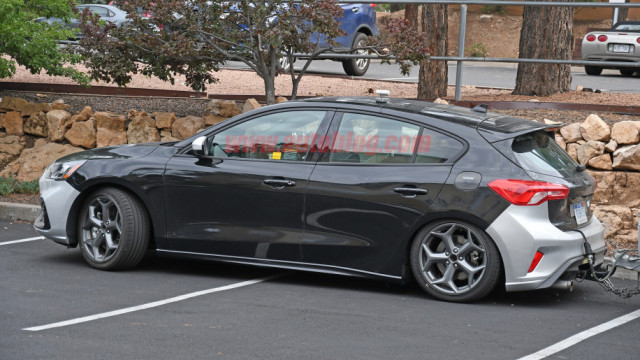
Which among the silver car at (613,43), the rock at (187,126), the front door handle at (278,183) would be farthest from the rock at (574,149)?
the silver car at (613,43)

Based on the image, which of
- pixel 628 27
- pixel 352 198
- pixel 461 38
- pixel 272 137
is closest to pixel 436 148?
pixel 352 198

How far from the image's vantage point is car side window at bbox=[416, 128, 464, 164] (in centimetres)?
714

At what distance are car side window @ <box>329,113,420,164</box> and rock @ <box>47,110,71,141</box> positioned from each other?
6.05 m

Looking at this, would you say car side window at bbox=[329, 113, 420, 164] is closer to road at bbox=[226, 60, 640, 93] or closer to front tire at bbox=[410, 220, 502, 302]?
front tire at bbox=[410, 220, 502, 302]

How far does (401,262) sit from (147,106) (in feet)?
21.8

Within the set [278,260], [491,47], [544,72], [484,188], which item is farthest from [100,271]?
[491,47]

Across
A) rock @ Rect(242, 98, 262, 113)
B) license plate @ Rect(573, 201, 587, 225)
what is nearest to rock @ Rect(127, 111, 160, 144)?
rock @ Rect(242, 98, 262, 113)

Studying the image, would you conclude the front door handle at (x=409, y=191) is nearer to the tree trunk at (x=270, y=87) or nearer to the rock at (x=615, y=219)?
the rock at (x=615, y=219)

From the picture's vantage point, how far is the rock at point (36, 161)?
12352 mm

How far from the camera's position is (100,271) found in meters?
7.96

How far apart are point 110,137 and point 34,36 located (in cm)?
159

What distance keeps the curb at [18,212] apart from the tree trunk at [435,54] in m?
5.61

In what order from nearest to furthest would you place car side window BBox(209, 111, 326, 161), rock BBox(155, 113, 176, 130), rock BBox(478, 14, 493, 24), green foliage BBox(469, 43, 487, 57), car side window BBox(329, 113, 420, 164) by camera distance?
car side window BBox(329, 113, 420, 164), car side window BBox(209, 111, 326, 161), rock BBox(155, 113, 176, 130), green foliage BBox(469, 43, 487, 57), rock BBox(478, 14, 493, 24)

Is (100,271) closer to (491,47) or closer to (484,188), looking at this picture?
(484,188)
